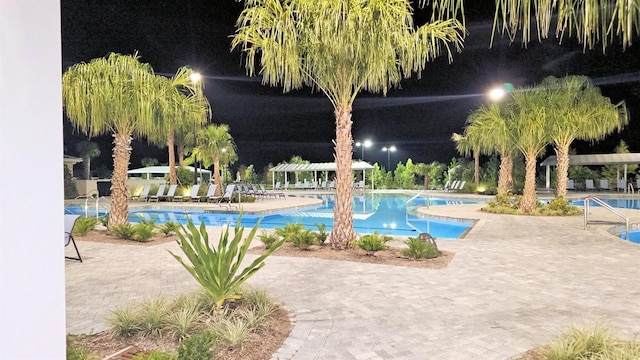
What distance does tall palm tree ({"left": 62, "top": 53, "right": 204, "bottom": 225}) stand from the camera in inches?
340

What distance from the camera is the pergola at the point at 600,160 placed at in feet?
84.6

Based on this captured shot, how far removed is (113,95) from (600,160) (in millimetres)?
29038

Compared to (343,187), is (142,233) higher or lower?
lower

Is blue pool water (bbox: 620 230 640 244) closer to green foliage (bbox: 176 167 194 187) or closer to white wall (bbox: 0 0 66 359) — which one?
white wall (bbox: 0 0 66 359)

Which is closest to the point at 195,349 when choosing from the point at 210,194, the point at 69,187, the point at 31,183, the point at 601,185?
the point at 31,183

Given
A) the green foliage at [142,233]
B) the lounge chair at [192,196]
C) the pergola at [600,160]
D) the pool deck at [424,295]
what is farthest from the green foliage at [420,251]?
the pergola at [600,160]

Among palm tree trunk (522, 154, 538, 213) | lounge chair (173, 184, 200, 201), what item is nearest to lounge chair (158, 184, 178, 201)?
Result: lounge chair (173, 184, 200, 201)

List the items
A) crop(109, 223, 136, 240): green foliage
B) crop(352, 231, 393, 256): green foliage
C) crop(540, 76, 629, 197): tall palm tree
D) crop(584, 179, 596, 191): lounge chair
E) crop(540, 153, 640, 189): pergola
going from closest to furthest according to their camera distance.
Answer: crop(352, 231, 393, 256): green foliage
crop(109, 223, 136, 240): green foliage
crop(540, 76, 629, 197): tall palm tree
crop(540, 153, 640, 189): pergola
crop(584, 179, 596, 191): lounge chair

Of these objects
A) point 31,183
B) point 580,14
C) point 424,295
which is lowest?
point 424,295

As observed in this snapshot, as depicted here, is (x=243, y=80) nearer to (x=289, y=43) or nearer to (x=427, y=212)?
(x=427, y=212)

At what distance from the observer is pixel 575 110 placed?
13.4 metres

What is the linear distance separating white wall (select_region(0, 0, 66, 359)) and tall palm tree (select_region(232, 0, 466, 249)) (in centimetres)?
520

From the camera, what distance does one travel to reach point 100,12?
1591 cm

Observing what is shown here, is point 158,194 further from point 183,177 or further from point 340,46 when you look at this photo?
point 340,46
